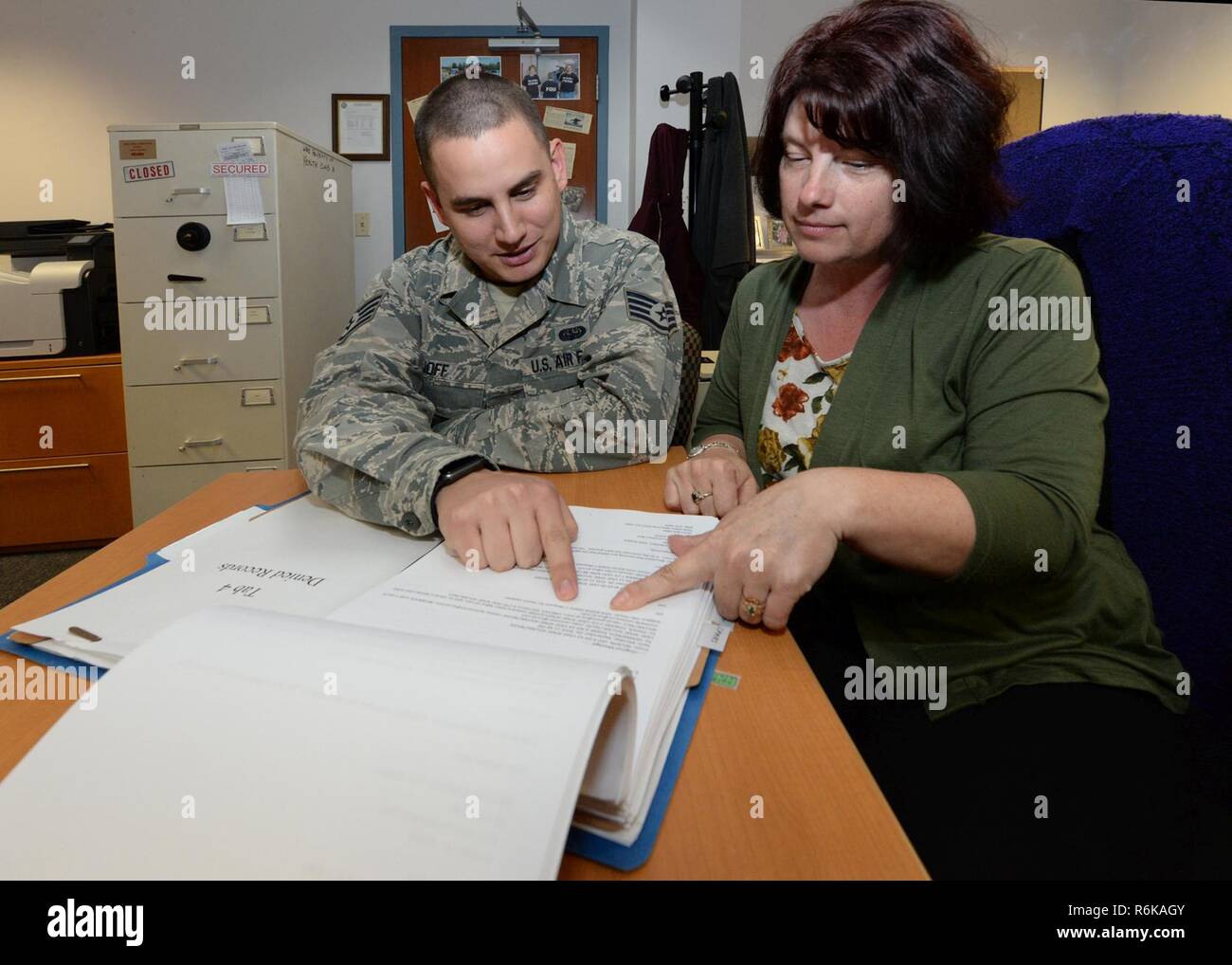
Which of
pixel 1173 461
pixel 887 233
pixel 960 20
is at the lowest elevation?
pixel 1173 461

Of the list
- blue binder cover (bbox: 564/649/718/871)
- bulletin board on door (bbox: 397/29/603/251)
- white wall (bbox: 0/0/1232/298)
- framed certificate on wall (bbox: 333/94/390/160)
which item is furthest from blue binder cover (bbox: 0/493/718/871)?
framed certificate on wall (bbox: 333/94/390/160)

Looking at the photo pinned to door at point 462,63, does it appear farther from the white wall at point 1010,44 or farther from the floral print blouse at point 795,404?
the floral print blouse at point 795,404

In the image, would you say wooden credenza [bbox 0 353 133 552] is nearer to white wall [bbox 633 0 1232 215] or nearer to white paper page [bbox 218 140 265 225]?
white paper page [bbox 218 140 265 225]

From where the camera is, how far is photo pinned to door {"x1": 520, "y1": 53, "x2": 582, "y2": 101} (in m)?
3.54

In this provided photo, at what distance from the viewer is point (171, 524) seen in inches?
31.9

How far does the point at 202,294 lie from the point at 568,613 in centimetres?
265

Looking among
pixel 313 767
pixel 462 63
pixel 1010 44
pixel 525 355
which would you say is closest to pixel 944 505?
pixel 313 767

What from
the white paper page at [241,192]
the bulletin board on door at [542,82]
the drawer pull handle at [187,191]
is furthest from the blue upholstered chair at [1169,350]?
the bulletin board on door at [542,82]

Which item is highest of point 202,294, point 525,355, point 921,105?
point 921,105

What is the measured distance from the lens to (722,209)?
2502mm

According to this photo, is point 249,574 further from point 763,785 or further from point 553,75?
point 553,75

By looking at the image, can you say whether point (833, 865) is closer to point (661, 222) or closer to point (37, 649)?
point (37, 649)

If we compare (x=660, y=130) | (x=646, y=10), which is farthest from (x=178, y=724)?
(x=646, y=10)

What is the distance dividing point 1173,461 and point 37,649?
3.37 ft
